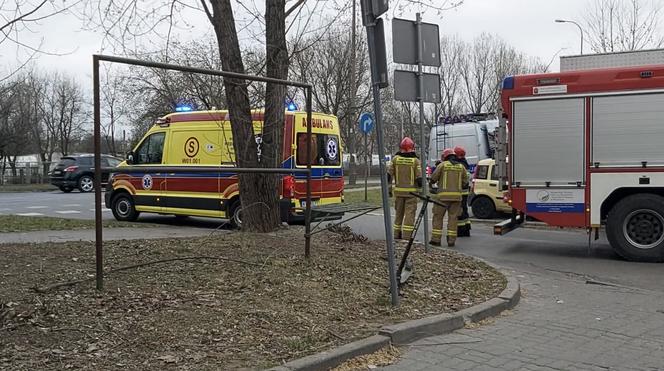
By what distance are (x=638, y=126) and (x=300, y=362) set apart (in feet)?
24.9

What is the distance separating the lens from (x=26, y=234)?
11070 mm

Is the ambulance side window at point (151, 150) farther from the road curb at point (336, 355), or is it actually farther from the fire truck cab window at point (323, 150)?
the road curb at point (336, 355)

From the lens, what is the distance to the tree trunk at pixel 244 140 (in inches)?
338

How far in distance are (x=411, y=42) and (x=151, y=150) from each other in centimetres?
814

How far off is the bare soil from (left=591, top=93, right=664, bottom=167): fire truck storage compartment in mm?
3278

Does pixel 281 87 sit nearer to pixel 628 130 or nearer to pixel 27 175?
pixel 628 130

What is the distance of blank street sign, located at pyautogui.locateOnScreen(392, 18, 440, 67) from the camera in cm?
783

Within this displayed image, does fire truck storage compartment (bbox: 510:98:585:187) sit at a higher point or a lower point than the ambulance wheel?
higher

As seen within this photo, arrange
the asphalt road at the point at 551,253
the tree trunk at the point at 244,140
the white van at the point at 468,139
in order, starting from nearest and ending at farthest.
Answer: the tree trunk at the point at 244,140 → the asphalt road at the point at 551,253 → the white van at the point at 468,139

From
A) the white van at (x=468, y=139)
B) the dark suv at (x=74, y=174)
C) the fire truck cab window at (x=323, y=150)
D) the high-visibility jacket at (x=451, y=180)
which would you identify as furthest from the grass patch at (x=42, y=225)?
the dark suv at (x=74, y=174)

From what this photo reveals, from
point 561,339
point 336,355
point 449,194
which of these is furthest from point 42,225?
point 561,339

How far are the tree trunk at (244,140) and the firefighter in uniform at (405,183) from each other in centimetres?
311

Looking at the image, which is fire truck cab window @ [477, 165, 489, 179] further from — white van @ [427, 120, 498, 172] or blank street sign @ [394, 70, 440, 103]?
blank street sign @ [394, 70, 440, 103]

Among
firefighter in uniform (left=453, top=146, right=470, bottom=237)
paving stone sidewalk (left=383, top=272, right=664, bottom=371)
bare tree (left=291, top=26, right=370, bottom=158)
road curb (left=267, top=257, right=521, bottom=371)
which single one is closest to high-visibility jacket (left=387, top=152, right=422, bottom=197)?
firefighter in uniform (left=453, top=146, right=470, bottom=237)
